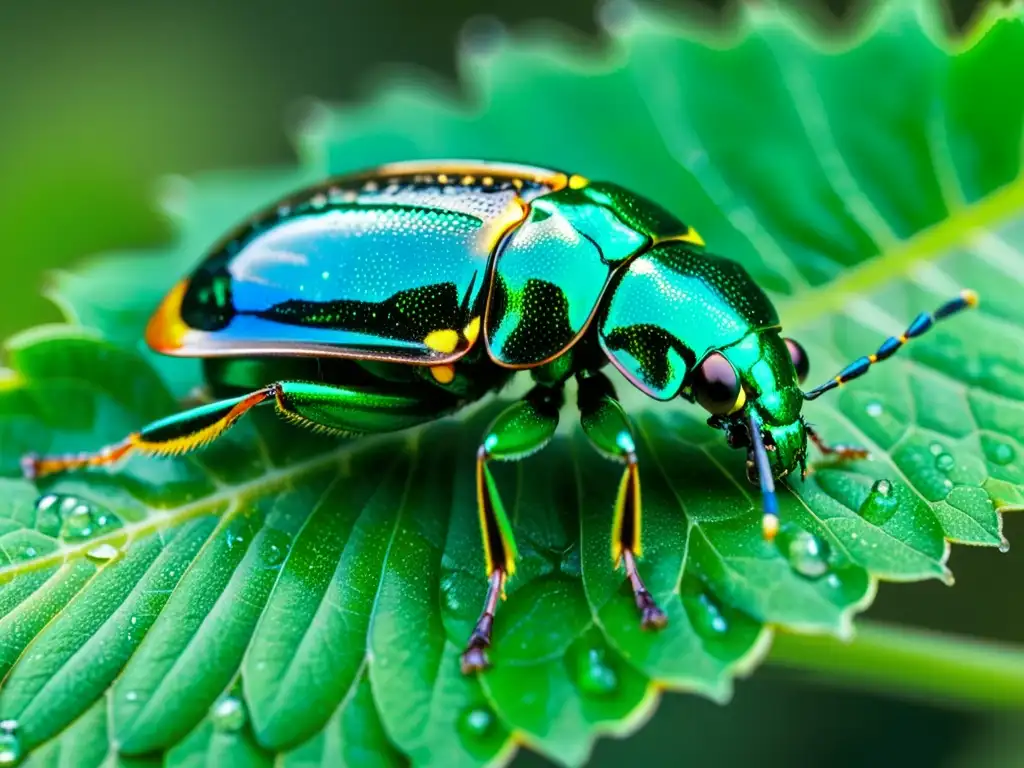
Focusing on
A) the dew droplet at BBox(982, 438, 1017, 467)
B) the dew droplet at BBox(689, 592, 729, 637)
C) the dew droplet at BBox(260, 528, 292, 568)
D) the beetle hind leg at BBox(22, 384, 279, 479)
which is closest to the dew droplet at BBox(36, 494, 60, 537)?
the beetle hind leg at BBox(22, 384, 279, 479)

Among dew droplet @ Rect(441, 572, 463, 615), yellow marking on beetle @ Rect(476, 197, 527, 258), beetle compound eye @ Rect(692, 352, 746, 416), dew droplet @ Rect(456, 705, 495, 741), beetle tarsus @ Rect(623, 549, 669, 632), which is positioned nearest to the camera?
dew droplet @ Rect(456, 705, 495, 741)

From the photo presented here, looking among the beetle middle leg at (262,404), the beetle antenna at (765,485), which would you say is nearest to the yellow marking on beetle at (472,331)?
the beetle middle leg at (262,404)

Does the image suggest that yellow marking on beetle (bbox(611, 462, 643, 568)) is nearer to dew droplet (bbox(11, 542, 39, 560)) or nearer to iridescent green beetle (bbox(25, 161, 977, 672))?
iridescent green beetle (bbox(25, 161, 977, 672))

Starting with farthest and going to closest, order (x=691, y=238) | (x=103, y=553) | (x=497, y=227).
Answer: (x=691, y=238)
(x=497, y=227)
(x=103, y=553)

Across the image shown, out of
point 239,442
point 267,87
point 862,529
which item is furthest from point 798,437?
point 267,87

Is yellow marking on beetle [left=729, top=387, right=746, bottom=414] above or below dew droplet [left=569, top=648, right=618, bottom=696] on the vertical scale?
Answer: above

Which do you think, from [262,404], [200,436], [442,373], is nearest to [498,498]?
[442,373]

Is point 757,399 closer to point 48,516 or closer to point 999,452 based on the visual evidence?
point 999,452
